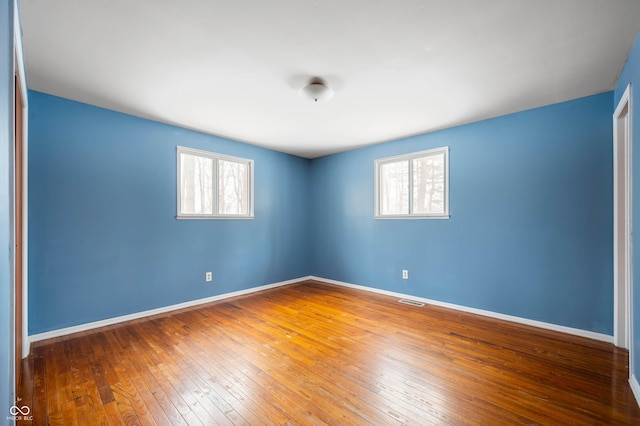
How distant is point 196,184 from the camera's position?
13.6ft

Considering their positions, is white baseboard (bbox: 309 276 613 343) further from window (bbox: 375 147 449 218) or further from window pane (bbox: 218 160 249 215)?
window pane (bbox: 218 160 249 215)

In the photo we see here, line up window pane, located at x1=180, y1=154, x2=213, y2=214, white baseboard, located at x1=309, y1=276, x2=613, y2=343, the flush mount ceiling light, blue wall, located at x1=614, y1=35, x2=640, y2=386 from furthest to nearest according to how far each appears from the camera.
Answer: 1. window pane, located at x1=180, y1=154, x2=213, y2=214
2. white baseboard, located at x1=309, y1=276, x2=613, y2=343
3. the flush mount ceiling light
4. blue wall, located at x1=614, y1=35, x2=640, y2=386

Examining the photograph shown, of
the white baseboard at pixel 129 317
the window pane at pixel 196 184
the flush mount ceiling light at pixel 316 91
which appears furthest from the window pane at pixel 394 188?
the window pane at pixel 196 184

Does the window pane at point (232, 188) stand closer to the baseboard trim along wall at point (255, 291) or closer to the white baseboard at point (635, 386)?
the baseboard trim along wall at point (255, 291)

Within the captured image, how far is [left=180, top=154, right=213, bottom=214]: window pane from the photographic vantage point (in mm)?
3980

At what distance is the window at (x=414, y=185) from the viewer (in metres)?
4.02

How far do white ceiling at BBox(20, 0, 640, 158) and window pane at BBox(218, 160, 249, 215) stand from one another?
1.23m

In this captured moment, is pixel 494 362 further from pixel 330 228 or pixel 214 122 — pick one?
pixel 214 122

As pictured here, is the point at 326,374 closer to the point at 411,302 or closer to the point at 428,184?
the point at 411,302

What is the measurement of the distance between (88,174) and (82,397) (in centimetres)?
229

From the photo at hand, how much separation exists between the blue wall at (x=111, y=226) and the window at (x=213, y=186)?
13 cm

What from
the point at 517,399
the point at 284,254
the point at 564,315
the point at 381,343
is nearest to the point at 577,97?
the point at 564,315

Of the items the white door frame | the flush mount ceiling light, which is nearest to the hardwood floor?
the white door frame

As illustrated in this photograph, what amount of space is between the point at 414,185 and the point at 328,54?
2.69 m
